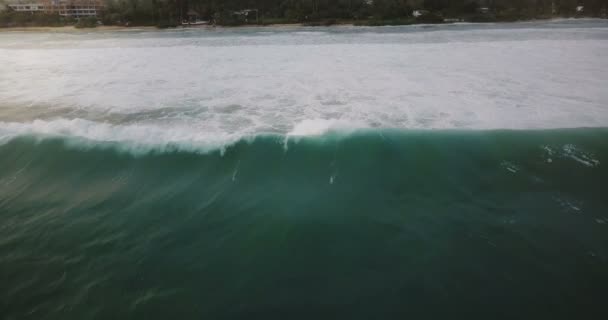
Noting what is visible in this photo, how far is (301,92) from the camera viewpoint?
336 inches

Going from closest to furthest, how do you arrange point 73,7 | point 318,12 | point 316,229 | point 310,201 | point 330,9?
point 316,229 < point 310,201 < point 318,12 < point 330,9 < point 73,7

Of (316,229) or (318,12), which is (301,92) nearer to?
(316,229)

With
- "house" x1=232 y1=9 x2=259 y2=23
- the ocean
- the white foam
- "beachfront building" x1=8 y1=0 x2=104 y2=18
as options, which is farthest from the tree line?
the white foam

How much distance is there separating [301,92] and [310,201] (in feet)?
15.2

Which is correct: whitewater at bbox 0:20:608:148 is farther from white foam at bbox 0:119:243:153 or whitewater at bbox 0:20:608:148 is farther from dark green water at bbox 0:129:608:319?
dark green water at bbox 0:129:608:319

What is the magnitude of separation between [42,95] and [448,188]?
33.6ft

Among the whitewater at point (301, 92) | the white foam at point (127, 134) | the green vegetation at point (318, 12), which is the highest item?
the green vegetation at point (318, 12)

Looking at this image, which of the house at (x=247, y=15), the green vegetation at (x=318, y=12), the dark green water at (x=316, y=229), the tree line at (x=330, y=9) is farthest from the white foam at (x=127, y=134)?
the house at (x=247, y=15)

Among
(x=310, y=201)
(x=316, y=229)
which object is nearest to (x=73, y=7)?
(x=310, y=201)

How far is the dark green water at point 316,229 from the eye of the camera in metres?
3.00

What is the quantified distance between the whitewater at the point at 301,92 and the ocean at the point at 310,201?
8 cm

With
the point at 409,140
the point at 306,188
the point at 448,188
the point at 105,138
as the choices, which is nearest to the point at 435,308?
the point at 448,188

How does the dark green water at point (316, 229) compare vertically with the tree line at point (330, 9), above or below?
below

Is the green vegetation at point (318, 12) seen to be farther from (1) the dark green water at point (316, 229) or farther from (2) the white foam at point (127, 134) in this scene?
(1) the dark green water at point (316, 229)
